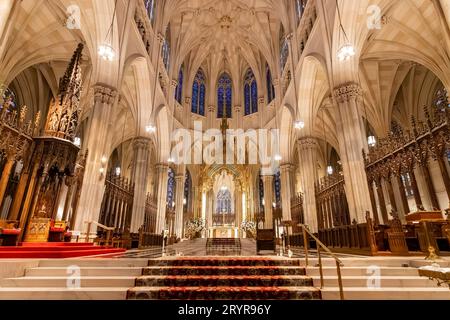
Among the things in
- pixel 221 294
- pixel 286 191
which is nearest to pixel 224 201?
pixel 286 191

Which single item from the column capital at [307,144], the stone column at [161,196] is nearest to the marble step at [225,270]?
the column capital at [307,144]

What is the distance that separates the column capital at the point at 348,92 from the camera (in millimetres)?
10047

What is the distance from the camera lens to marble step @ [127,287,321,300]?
370cm

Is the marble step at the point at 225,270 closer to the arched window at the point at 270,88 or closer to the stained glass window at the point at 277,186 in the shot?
the stained glass window at the point at 277,186

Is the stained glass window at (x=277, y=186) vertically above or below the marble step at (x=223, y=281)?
above

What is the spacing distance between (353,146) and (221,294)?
8353mm

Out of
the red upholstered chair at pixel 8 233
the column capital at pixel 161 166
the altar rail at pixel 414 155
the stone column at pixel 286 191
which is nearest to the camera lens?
the red upholstered chair at pixel 8 233

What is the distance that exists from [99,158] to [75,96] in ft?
8.43

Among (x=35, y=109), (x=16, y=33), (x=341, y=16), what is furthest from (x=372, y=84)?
(x=35, y=109)

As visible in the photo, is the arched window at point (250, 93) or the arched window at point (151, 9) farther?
the arched window at point (250, 93)

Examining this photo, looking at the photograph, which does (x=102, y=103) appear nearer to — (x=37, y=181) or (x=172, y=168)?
(x=37, y=181)

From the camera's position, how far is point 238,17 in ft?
80.5

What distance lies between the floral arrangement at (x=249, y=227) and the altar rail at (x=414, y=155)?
12.6 metres

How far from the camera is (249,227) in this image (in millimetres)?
21344
